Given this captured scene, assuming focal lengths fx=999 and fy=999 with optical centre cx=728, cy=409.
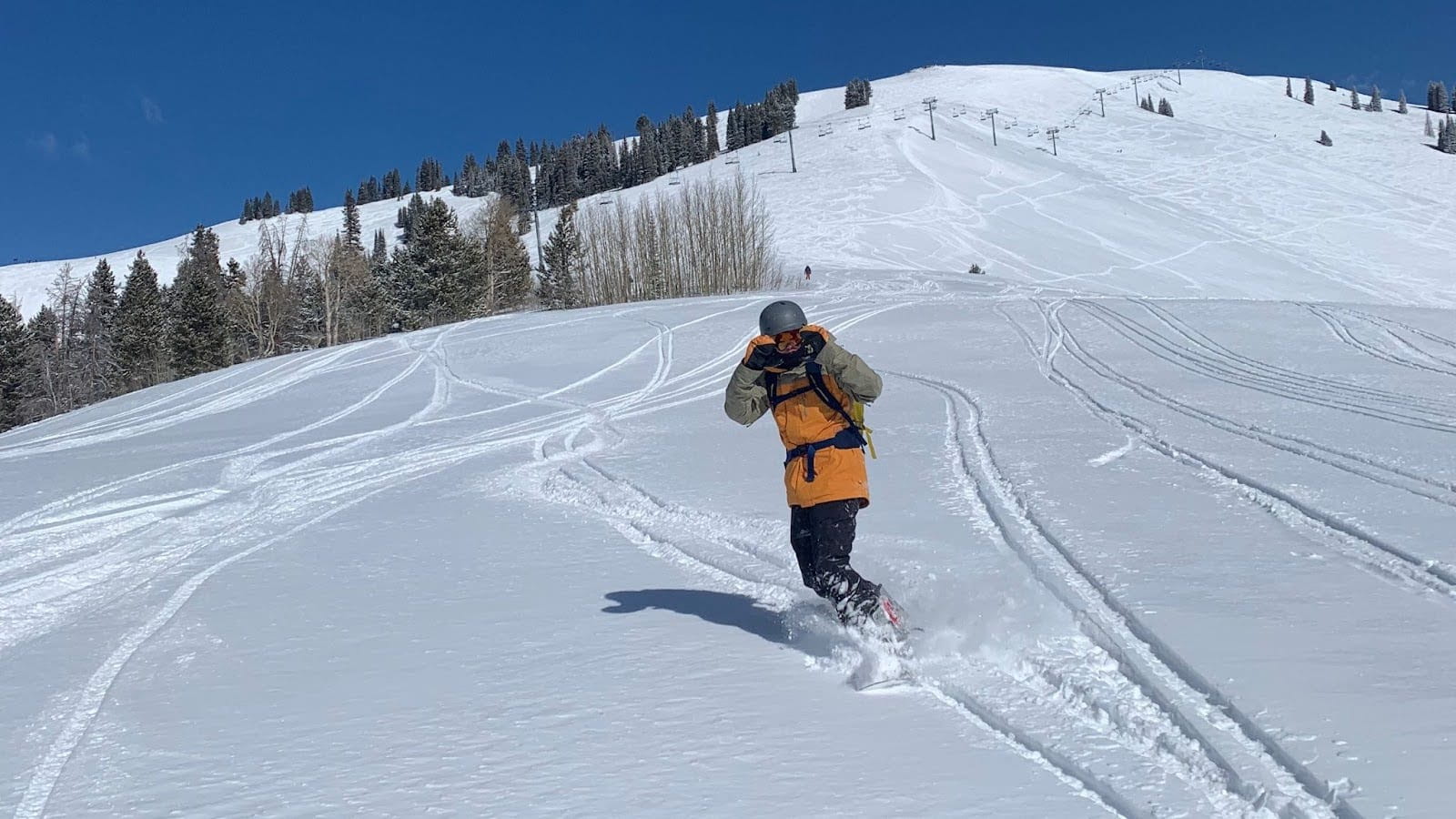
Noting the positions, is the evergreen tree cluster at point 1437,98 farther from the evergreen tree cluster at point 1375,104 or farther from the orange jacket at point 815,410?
the orange jacket at point 815,410

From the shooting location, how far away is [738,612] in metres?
5.26

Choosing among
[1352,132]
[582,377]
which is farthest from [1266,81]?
[582,377]

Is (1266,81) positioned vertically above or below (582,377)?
above

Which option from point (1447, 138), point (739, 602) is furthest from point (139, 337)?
point (1447, 138)

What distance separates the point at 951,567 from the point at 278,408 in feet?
49.2

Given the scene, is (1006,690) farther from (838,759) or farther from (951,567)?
(951,567)

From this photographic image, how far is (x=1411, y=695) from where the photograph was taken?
344 cm

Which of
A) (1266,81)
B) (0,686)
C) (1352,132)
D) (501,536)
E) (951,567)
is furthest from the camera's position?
(1266,81)

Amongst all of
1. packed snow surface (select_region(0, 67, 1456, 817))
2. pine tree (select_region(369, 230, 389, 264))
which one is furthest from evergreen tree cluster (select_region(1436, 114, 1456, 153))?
packed snow surface (select_region(0, 67, 1456, 817))

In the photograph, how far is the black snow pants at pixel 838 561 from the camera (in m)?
4.55

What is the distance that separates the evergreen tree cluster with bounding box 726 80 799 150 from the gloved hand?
114919 millimetres

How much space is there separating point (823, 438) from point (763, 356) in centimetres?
47

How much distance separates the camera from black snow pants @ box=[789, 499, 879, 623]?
4.55m

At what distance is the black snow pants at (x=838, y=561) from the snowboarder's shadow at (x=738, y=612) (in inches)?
8.6
